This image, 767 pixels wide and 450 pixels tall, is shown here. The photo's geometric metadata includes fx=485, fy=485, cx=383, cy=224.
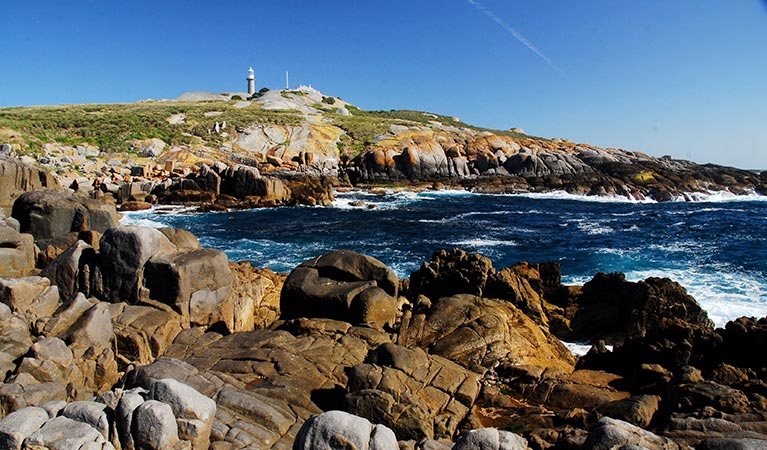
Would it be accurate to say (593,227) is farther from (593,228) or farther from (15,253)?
(15,253)

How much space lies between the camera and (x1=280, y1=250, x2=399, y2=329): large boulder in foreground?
45.1ft

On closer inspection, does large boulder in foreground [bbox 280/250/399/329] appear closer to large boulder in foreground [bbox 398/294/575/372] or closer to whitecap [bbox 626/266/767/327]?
large boulder in foreground [bbox 398/294/575/372]

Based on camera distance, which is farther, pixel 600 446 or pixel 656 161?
pixel 656 161

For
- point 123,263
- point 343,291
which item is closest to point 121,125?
point 123,263

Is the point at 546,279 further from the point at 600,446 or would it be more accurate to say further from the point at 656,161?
the point at 656,161

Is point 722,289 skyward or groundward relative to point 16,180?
groundward

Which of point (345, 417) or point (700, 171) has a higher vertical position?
point (700, 171)

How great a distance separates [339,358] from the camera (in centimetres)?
1177

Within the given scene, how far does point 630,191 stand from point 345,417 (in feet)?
230

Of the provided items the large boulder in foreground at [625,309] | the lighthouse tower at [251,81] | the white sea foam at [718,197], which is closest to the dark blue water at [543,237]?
the large boulder in foreground at [625,309]

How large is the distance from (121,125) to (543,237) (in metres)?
71.0

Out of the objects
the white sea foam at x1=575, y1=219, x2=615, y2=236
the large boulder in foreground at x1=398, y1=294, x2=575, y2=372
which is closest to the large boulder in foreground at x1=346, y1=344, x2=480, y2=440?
the large boulder in foreground at x1=398, y1=294, x2=575, y2=372

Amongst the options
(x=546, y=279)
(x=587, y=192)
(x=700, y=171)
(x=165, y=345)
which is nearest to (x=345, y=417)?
(x=165, y=345)

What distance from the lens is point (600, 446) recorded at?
6605 millimetres
